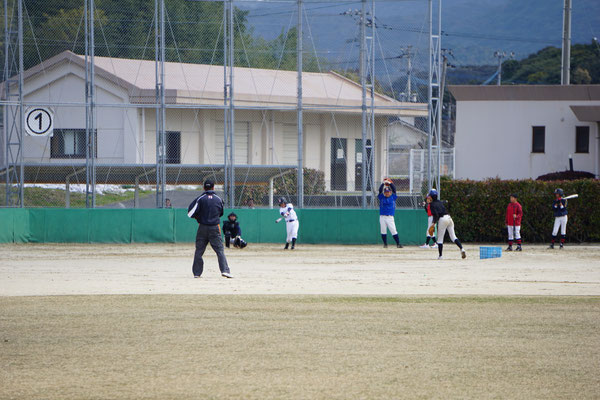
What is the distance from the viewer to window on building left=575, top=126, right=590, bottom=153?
130 feet

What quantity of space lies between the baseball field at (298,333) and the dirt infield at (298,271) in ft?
0.23

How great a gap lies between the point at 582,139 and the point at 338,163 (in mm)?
16808

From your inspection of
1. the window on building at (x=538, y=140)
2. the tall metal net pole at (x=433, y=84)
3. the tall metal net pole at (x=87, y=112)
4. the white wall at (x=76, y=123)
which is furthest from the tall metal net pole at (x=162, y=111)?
the window on building at (x=538, y=140)

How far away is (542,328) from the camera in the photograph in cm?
1077

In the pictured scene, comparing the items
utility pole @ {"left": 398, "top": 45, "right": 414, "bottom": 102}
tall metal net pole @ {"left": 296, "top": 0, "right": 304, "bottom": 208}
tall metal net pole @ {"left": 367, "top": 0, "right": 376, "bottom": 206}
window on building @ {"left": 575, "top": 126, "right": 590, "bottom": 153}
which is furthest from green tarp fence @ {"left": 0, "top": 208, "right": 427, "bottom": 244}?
window on building @ {"left": 575, "top": 126, "right": 590, "bottom": 153}

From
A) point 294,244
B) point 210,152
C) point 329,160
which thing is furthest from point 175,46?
point 294,244

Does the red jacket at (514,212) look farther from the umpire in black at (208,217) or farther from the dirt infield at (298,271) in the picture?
the umpire in black at (208,217)

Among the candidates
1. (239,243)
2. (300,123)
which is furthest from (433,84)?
(239,243)

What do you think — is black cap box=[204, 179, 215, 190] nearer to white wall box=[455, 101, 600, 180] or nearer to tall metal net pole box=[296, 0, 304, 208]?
tall metal net pole box=[296, 0, 304, 208]

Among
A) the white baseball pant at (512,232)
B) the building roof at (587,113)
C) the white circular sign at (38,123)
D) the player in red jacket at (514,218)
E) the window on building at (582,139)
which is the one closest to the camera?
the player in red jacket at (514,218)

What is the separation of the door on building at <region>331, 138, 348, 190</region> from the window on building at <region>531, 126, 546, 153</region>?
15393 mm

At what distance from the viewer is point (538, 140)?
40500 mm

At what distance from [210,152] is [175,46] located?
3.66 meters

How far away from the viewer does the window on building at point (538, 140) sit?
40406 mm
